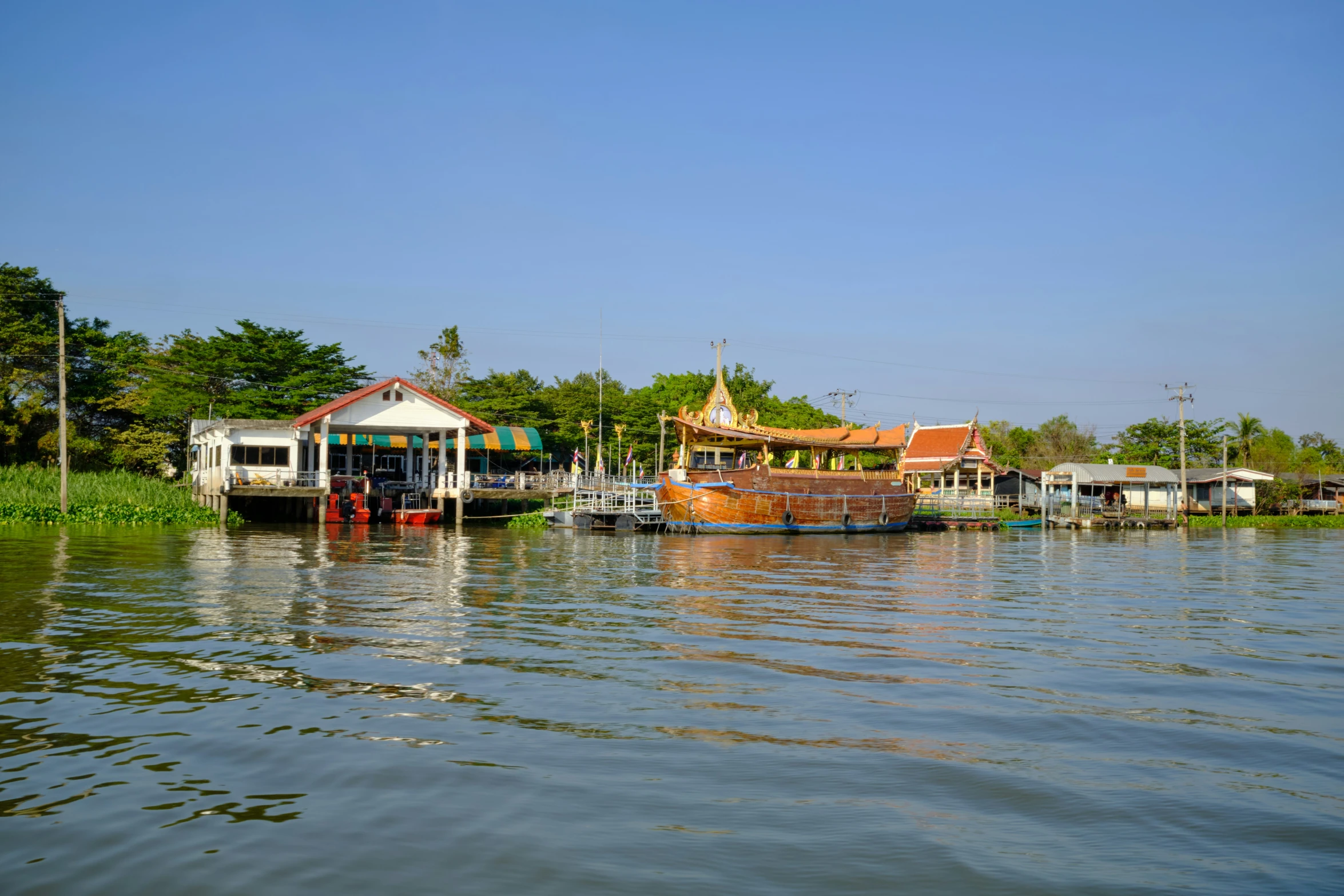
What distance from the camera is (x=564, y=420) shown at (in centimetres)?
5906

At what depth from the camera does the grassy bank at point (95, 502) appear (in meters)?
32.1

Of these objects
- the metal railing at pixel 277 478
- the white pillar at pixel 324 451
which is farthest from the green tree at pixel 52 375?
the white pillar at pixel 324 451

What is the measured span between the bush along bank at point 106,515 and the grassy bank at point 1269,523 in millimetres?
52980

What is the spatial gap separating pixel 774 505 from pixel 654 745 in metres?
33.5

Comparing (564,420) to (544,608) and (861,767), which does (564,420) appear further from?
(861,767)

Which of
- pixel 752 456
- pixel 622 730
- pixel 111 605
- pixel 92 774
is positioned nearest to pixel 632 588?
pixel 111 605

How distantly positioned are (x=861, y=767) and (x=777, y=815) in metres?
1.15

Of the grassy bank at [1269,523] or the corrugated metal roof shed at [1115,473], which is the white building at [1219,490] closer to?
the grassy bank at [1269,523]

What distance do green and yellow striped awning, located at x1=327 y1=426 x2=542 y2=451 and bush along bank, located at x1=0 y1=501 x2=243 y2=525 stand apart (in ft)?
Result: 32.0

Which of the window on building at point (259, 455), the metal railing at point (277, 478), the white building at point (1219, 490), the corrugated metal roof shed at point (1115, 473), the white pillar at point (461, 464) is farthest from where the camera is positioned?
the white building at point (1219, 490)

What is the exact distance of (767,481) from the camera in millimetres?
39500

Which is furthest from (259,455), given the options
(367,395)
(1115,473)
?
(1115,473)

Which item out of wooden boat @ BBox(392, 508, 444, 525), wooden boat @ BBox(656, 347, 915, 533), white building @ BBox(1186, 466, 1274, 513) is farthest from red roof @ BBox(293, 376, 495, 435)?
white building @ BBox(1186, 466, 1274, 513)

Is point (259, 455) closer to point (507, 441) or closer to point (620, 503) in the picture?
point (507, 441)
